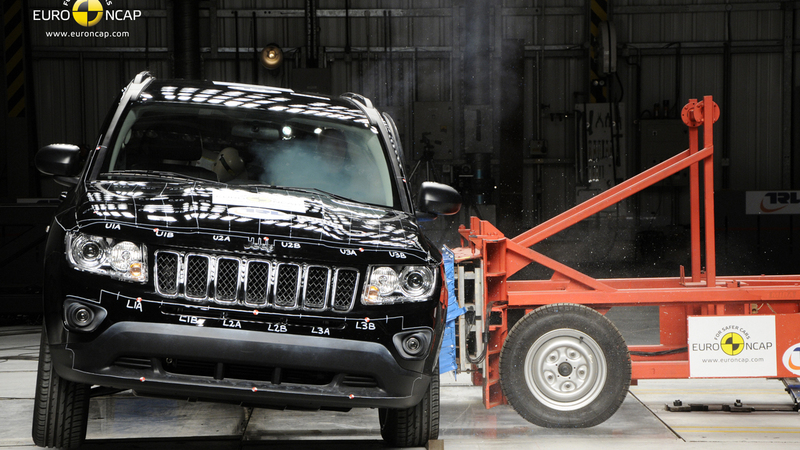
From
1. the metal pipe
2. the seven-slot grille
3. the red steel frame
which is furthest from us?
the metal pipe

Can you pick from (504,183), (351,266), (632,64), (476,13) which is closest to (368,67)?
(476,13)

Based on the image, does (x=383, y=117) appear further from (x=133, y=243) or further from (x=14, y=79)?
(x=14, y=79)

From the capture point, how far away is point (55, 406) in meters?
3.39

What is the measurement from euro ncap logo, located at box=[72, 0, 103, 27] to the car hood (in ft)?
43.8

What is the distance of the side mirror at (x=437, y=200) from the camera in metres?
4.16

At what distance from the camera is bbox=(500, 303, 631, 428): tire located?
14.8 feet

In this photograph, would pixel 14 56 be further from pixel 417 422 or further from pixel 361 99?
pixel 417 422

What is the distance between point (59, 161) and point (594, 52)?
41.9 ft

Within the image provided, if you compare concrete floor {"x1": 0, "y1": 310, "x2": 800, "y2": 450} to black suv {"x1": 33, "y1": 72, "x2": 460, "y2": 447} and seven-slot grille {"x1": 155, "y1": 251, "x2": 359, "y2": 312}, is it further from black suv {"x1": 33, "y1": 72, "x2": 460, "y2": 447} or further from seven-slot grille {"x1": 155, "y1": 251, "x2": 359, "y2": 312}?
seven-slot grille {"x1": 155, "y1": 251, "x2": 359, "y2": 312}

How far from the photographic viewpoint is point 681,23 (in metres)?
15.7

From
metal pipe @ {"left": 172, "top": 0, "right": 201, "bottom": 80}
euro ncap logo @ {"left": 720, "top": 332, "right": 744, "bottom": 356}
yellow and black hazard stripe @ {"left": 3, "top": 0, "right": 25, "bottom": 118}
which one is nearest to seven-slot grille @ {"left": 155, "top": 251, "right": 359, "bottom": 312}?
euro ncap logo @ {"left": 720, "top": 332, "right": 744, "bottom": 356}

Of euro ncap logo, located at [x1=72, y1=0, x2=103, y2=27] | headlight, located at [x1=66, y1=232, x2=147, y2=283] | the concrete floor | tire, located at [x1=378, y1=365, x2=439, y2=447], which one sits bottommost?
the concrete floor

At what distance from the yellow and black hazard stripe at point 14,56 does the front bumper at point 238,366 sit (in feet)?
44.7

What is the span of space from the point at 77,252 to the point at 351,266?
3.45 ft
